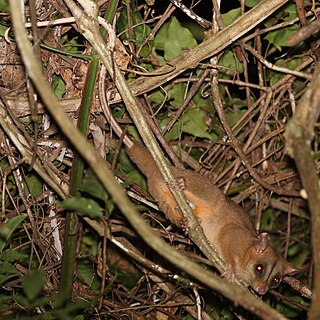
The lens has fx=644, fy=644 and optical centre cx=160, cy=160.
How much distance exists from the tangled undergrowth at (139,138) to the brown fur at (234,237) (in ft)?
0.28

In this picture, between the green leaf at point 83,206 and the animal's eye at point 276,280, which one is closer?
the green leaf at point 83,206

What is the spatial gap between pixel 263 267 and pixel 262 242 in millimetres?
184

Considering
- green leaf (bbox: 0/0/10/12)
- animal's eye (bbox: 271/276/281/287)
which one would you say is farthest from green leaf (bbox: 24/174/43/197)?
animal's eye (bbox: 271/276/281/287)

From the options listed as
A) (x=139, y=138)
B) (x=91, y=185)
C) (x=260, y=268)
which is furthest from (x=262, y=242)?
(x=91, y=185)

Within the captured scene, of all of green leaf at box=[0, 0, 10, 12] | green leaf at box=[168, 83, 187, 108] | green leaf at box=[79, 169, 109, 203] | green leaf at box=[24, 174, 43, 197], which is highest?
green leaf at box=[0, 0, 10, 12]

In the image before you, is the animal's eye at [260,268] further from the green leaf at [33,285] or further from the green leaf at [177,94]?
the green leaf at [33,285]

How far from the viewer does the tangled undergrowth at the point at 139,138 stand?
3.28m

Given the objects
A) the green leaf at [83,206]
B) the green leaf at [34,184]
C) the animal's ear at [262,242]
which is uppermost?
the green leaf at [83,206]

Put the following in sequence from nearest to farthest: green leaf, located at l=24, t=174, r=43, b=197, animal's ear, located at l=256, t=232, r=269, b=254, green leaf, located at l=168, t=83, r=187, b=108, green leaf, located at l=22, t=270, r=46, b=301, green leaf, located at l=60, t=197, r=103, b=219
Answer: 1. green leaf, located at l=22, t=270, r=46, b=301
2. green leaf, located at l=60, t=197, r=103, b=219
3. green leaf, located at l=24, t=174, r=43, b=197
4. animal's ear, located at l=256, t=232, r=269, b=254
5. green leaf, located at l=168, t=83, r=187, b=108

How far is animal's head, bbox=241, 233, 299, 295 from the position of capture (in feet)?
12.5

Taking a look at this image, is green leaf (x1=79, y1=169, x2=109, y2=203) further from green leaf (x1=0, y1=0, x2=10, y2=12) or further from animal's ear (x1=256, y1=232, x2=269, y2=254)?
animal's ear (x1=256, y1=232, x2=269, y2=254)

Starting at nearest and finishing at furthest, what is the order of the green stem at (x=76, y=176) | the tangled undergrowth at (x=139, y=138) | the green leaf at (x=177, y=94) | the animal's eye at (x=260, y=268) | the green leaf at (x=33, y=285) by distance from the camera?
the green leaf at (x=33, y=285)
the green stem at (x=76, y=176)
the tangled undergrowth at (x=139, y=138)
the animal's eye at (x=260, y=268)
the green leaf at (x=177, y=94)

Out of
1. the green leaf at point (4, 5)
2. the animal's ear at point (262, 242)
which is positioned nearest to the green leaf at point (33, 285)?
the green leaf at point (4, 5)

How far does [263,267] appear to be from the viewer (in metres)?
3.86
